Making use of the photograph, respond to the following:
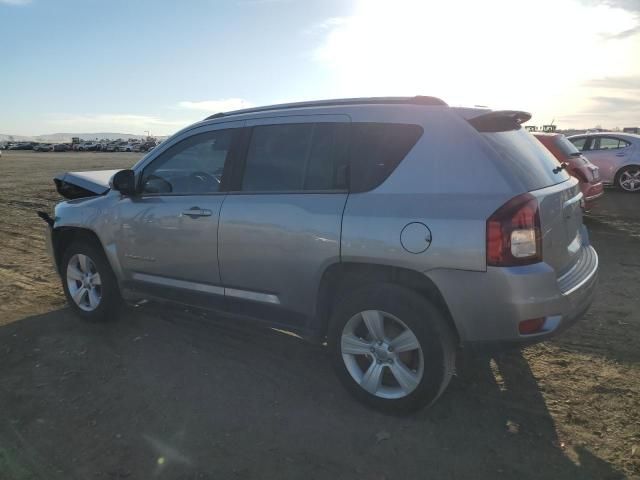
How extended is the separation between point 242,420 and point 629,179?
13236 mm

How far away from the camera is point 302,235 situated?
11.2 feet

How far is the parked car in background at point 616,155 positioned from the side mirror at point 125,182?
11.8 metres

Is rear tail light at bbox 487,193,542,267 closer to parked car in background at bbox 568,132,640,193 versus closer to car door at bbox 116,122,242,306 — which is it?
car door at bbox 116,122,242,306

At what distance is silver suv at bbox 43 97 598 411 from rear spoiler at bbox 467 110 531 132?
1 centimetres

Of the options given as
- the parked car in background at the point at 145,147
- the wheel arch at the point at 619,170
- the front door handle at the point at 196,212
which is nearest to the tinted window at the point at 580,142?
the wheel arch at the point at 619,170

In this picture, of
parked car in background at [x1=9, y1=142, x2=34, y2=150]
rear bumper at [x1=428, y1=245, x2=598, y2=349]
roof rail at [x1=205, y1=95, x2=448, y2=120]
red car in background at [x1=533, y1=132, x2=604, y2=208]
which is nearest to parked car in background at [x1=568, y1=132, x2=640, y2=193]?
red car in background at [x1=533, y1=132, x2=604, y2=208]

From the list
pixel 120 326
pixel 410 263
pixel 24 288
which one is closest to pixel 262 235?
pixel 410 263

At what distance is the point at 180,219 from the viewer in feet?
13.5

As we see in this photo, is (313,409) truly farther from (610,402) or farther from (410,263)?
(610,402)

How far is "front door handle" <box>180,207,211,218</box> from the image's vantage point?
3954 mm

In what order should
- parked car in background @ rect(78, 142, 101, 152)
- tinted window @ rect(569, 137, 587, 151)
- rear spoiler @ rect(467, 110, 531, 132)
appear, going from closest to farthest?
rear spoiler @ rect(467, 110, 531, 132) → tinted window @ rect(569, 137, 587, 151) → parked car in background @ rect(78, 142, 101, 152)

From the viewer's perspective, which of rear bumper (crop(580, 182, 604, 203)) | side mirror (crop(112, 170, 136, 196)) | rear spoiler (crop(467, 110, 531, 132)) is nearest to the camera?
rear spoiler (crop(467, 110, 531, 132))

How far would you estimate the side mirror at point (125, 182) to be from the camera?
14.3 ft

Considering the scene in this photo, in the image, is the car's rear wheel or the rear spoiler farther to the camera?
the car's rear wheel
